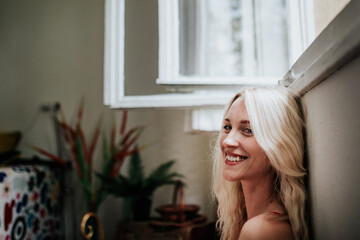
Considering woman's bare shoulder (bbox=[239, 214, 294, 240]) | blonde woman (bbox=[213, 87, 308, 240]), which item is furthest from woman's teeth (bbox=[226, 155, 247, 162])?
woman's bare shoulder (bbox=[239, 214, 294, 240])

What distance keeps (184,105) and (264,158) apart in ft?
2.10

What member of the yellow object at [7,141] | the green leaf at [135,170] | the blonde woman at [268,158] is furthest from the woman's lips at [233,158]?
the yellow object at [7,141]

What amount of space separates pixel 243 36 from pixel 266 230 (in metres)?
1.70

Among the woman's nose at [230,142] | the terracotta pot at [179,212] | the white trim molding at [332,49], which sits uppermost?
the white trim molding at [332,49]

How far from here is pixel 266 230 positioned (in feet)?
2.29

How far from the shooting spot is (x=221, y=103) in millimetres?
1383

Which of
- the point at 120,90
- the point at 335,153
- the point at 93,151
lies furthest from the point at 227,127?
the point at 93,151

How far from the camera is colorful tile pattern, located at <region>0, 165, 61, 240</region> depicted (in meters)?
1.65

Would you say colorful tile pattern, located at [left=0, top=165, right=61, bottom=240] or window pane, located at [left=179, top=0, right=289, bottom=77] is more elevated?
window pane, located at [left=179, top=0, right=289, bottom=77]

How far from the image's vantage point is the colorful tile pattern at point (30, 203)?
165 centimetres

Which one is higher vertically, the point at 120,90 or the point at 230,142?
the point at 120,90

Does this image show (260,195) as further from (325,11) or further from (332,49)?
(325,11)

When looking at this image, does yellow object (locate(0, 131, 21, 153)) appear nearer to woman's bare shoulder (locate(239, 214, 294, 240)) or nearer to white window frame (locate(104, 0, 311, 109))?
white window frame (locate(104, 0, 311, 109))

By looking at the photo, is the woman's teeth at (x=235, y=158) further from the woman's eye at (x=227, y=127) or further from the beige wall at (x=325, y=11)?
the beige wall at (x=325, y=11)
